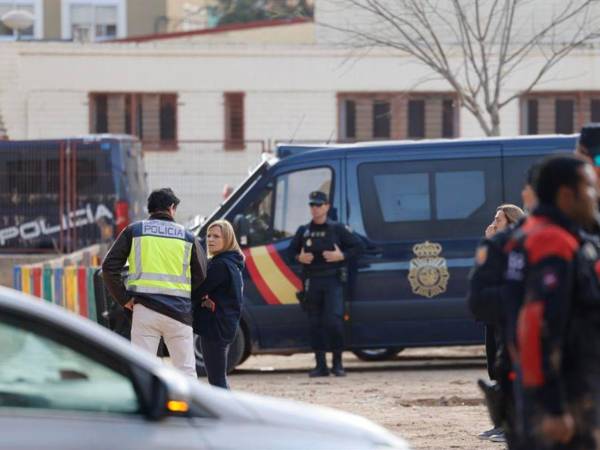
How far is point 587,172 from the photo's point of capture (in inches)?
244

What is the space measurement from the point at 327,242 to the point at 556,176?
10002mm

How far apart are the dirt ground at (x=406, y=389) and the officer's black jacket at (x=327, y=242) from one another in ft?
3.62

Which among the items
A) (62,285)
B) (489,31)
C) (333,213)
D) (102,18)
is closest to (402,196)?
(333,213)

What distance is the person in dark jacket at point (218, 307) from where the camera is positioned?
1172 cm

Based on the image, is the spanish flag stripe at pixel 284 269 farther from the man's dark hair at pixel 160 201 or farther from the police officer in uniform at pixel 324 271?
the man's dark hair at pixel 160 201

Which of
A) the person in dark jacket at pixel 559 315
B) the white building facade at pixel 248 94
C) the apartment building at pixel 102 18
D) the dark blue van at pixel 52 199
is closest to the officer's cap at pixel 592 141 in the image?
the person in dark jacket at pixel 559 315

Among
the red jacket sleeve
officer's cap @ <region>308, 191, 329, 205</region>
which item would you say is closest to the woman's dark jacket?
officer's cap @ <region>308, 191, 329, 205</region>

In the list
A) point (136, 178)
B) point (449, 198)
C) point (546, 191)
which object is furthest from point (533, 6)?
point (546, 191)

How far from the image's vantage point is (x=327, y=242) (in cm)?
1620

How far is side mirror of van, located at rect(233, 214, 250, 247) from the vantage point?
16625 millimetres

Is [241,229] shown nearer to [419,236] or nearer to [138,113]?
[419,236]

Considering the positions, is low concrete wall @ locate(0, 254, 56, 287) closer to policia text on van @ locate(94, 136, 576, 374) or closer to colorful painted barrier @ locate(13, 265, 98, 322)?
colorful painted barrier @ locate(13, 265, 98, 322)

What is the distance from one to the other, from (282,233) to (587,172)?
10666 millimetres

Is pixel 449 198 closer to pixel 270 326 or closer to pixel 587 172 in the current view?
pixel 270 326
